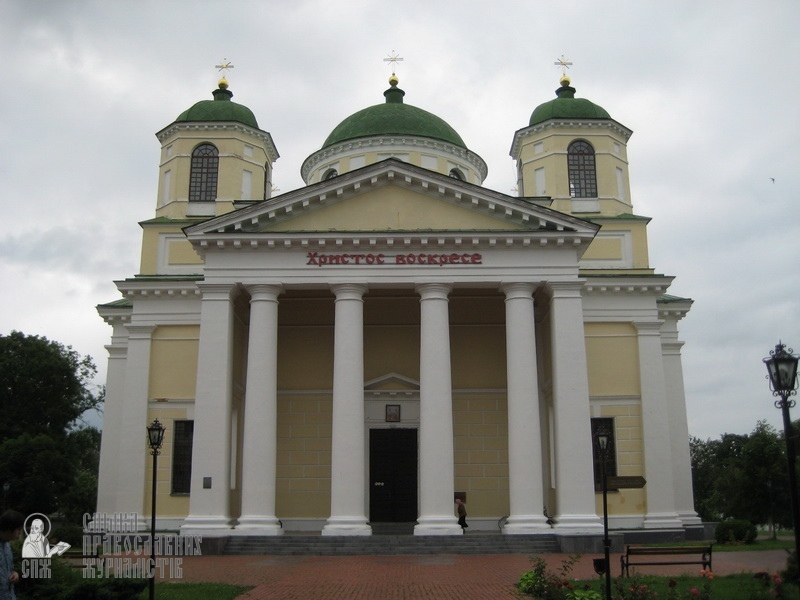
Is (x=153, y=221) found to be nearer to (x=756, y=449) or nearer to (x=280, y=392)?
(x=280, y=392)

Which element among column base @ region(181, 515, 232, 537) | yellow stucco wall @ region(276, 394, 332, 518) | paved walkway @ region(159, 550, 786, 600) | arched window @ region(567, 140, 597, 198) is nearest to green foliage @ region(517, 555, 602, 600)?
paved walkway @ region(159, 550, 786, 600)

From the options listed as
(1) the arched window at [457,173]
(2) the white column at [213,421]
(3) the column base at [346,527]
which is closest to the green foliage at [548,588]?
(3) the column base at [346,527]

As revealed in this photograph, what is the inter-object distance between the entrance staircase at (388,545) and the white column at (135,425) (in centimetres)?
721

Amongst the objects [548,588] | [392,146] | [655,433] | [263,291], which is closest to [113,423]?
[263,291]

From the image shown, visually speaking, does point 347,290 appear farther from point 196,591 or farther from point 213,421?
point 196,591

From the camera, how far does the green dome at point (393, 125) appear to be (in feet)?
122

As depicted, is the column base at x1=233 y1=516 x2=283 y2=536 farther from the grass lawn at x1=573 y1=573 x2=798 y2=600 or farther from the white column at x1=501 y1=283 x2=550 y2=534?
the grass lawn at x1=573 y1=573 x2=798 y2=600

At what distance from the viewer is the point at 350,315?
26750 mm

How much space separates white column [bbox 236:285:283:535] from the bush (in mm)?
15057

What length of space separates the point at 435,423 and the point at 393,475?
5.55 meters

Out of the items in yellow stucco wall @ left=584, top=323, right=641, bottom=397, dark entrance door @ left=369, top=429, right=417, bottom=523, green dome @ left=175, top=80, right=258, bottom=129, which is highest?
green dome @ left=175, top=80, right=258, bottom=129

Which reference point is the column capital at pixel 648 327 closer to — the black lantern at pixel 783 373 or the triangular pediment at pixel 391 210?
the triangular pediment at pixel 391 210

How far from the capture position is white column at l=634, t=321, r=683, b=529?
2972cm

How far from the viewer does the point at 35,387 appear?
56219 millimetres
